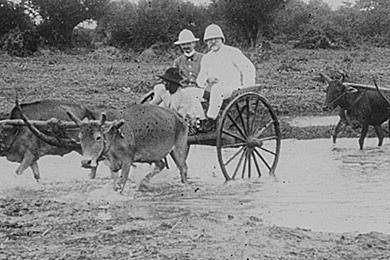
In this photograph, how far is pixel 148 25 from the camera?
125 feet

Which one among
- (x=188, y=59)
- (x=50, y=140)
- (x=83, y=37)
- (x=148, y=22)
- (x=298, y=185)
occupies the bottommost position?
(x=298, y=185)

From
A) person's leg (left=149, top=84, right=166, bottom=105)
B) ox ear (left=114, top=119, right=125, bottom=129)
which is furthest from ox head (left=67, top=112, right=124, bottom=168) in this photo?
person's leg (left=149, top=84, right=166, bottom=105)

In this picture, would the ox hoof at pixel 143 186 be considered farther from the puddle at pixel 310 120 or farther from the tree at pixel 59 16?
the tree at pixel 59 16

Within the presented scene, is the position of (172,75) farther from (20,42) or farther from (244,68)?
(20,42)

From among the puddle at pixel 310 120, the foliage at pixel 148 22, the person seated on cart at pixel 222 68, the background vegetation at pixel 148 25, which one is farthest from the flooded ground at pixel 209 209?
the foliage at pixel 148 22

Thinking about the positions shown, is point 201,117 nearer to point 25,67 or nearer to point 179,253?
point 179,253

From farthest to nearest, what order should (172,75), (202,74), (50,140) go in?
(202,74)
(172,75)
(50,140)

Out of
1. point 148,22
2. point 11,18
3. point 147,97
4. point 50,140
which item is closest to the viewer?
point 50,140

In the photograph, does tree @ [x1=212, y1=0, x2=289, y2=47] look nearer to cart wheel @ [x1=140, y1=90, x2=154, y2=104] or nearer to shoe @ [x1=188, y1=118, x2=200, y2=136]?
cart wheel @ [x1=140, y1=90, x2=154, y2=104]

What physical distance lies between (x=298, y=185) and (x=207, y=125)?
1.78m

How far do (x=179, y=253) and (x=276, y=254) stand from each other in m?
0.85

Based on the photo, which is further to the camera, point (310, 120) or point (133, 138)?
point (310, 120)

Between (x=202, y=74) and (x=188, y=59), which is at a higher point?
(x=188, y=59)

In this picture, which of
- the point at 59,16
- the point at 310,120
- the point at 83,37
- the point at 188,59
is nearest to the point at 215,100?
the point at 188,59
